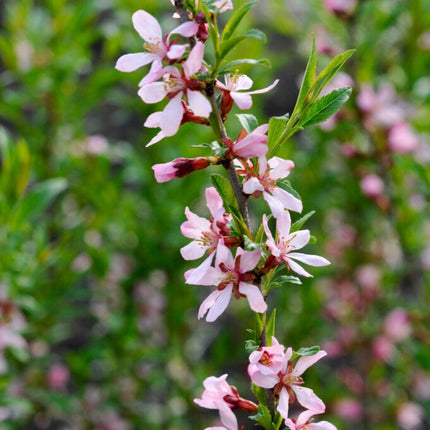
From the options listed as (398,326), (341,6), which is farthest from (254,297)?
(398,326)

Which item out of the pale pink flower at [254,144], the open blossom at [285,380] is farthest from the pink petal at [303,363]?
the pale pink flower at [254,144]

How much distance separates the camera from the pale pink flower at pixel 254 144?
0.60 m

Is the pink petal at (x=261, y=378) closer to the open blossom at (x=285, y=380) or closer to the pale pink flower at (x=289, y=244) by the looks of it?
the open blossom at (x=285, y=380)

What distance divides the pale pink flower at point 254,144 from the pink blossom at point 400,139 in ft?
3.36

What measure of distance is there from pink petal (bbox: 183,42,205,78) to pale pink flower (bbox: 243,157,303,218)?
0.11 metres

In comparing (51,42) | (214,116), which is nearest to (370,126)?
(51,42)

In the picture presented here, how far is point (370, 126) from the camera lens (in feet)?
5.22

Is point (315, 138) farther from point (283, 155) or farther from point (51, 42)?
point (51, 42)

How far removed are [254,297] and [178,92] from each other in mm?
218

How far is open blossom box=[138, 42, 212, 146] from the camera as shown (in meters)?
0.59

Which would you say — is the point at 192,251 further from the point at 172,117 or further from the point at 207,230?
the point at 172,117

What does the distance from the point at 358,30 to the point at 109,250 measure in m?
0.92

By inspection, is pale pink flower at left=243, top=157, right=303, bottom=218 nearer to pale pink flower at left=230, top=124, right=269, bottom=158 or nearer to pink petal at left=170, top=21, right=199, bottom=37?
pale pink flower at left=230, top=124, right=269, bottom=158

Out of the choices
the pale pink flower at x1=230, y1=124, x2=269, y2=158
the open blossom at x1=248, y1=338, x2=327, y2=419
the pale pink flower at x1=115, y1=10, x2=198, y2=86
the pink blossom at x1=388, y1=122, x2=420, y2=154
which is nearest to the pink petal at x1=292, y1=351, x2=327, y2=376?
the open blossom at x1=248, y1=338, x2=327, y2=419
